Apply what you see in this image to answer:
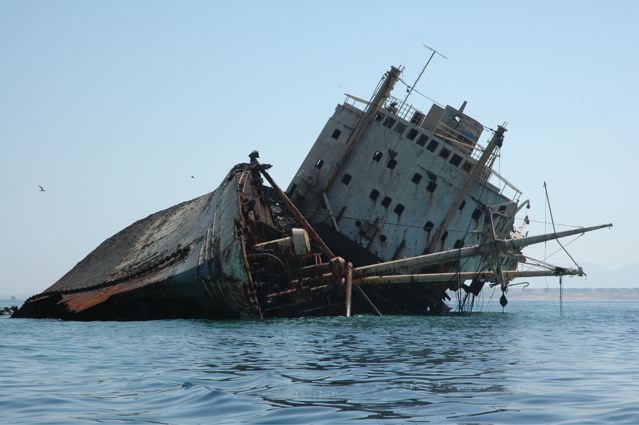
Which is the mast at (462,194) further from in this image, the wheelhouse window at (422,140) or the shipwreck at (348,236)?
the wheelhouse window at (422,140)

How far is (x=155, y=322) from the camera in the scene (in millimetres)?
29297

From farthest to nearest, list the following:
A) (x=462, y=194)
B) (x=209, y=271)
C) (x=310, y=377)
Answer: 1. (x=462, y=194)
2. (x=209, y=271)
3. (x=310, y=377)

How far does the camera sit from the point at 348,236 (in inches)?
1358

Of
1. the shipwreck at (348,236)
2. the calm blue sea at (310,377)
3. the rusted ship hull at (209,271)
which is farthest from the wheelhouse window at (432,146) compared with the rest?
the calm blue sea at (310,377)

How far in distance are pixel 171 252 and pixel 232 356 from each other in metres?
14.7

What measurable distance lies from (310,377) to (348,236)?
64.3 feet

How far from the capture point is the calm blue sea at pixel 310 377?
11438 mm

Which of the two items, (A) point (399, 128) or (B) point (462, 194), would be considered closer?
(B) point (462, 194)

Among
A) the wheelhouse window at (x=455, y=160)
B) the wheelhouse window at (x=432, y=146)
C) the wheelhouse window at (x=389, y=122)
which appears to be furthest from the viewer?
the wheelhouse window at (x=389, y=122)

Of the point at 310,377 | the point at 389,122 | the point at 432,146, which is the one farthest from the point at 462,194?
the point at 310,377

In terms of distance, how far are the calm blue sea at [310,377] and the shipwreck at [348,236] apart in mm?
3567

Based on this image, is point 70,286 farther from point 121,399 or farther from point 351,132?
point 121,399

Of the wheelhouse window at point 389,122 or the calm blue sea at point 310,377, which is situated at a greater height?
the wheelhouse window at point 389,122

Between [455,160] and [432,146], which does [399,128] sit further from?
[455,160]
